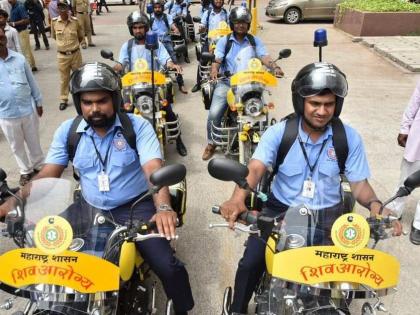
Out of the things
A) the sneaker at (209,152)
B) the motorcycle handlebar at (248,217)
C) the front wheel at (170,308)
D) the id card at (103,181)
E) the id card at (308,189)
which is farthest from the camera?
the sneaker at (209,152)

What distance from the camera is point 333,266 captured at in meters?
2.10

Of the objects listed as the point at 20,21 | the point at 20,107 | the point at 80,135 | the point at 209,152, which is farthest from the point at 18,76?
the point at 20,21

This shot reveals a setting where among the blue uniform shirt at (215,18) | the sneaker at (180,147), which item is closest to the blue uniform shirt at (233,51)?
the sneaker at (180,147)

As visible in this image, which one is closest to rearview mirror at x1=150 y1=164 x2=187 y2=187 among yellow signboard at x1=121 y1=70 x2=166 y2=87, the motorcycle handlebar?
the motorcycle handlebar

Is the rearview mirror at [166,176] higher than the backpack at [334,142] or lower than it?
higher

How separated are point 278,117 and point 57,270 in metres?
6.16

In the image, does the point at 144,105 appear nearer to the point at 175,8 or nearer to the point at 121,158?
the point at 121,158

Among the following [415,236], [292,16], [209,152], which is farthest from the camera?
[292,16]

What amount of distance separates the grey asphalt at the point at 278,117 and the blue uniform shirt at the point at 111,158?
1138mm

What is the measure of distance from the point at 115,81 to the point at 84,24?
11282 millimetres

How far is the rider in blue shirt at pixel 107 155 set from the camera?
3049mm

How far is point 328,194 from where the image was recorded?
8.17 feet

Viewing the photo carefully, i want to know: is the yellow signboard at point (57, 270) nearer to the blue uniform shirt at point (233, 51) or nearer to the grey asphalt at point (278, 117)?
the grey asphalt at point (278, 117)

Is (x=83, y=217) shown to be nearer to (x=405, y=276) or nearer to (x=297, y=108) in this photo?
(x=297, y=108)
